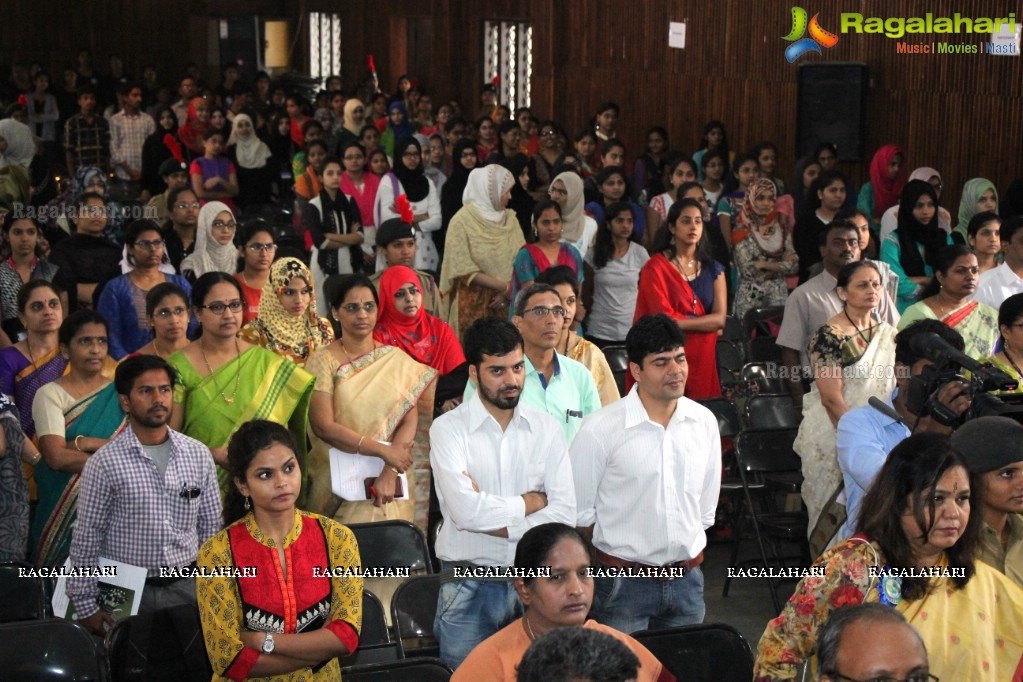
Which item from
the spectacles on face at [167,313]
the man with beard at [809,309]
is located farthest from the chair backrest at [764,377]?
the spectacles on face at [167,313]

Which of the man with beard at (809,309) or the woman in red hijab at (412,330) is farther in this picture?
the man with beard at (809,309)

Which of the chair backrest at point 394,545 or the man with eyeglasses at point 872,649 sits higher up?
the man with eyeglasses at point 872,649

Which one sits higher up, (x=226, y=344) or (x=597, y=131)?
(x=597, y=131)

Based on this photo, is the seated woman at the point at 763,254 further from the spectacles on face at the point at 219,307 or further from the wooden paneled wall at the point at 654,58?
the spectacles on face at the point at 219,307

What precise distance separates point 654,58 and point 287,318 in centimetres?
841

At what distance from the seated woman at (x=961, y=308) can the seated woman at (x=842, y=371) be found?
1.54 ft

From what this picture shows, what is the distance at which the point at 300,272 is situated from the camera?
5469mm

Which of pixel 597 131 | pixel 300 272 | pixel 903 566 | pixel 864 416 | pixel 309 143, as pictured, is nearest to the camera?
pixel 903 566

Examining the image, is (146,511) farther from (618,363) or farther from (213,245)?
(213,245)

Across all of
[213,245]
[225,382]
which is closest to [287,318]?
[225,382]

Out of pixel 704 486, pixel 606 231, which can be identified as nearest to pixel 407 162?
pixel 606 231

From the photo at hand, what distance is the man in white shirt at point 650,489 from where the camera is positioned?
3.87 m

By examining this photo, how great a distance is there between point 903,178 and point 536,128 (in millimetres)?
4352

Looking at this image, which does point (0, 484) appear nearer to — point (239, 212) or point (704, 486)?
point (704, 486)
